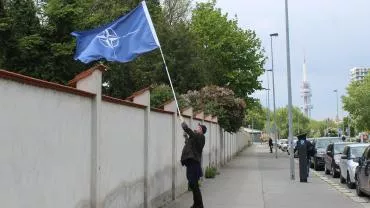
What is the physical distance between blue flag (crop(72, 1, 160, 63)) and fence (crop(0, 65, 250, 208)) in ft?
2.78

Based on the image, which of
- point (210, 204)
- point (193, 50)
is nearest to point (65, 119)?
point (210, 204)

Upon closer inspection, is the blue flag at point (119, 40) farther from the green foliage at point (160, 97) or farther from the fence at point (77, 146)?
the green foliage at point (160, 97)

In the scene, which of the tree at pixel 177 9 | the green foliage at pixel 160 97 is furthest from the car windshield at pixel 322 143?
the tree at pixel 177 9

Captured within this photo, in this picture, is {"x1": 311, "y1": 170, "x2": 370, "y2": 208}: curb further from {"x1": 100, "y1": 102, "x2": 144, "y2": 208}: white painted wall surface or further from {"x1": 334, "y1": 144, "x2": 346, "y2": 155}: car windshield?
{"x1": 100, "y1": 102, "x2": 144, "y2": 208}: white painted wall surface

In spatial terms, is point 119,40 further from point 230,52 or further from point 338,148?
point 230,52

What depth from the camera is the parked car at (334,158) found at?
23.5m

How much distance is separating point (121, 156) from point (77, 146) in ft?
7.04

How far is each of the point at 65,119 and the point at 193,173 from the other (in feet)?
18.0

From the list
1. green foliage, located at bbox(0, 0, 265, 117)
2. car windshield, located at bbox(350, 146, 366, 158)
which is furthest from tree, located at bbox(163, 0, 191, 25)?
car windshield, located at bbox(350, 146, 366, 158)

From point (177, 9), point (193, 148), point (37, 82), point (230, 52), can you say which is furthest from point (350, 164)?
point (177, 9)

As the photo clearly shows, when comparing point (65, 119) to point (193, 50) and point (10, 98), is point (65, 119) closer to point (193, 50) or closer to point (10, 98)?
point (10, 98)

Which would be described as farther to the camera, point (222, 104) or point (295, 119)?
point (295, 119)

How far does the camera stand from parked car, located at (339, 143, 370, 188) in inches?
715

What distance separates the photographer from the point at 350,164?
18.5 meters
